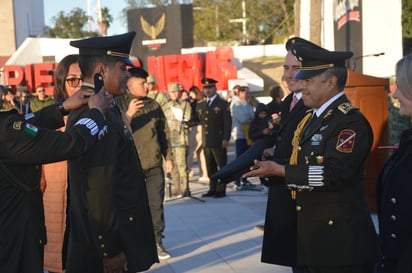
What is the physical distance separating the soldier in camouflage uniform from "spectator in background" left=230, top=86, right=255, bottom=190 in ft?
4.43

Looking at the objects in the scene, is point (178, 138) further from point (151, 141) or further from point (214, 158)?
point (151, 141)

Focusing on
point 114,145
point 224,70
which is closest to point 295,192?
point 114,145

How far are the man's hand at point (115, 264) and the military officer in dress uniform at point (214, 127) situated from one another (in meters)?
7.98

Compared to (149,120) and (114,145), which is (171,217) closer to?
(149,120)

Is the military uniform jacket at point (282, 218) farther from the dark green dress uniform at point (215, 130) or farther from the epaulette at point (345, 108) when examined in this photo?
the dark green dress uniform at point (215, 130)

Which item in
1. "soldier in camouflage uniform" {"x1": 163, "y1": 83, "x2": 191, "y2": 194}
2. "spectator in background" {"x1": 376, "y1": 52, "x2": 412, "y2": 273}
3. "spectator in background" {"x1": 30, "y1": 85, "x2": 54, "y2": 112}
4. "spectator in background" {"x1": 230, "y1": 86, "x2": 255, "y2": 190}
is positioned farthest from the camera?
"spectator in background" {"x1": 230, "y1": 86, "x2": 255, "y2": 190}

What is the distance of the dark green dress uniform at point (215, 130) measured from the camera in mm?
11539

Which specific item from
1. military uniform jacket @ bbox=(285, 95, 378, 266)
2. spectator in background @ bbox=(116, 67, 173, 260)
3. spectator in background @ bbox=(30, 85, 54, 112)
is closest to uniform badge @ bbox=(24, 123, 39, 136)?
military uniform jacket @ bbox=(285, 95, 378, 266)

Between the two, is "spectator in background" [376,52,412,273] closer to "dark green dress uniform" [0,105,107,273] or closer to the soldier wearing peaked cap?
the soldier wearing peaked cap

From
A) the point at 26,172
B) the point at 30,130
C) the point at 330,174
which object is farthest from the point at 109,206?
the point at 330,174

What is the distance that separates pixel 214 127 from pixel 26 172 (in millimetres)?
8400

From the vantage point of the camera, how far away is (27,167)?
10.5ft

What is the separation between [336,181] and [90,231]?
4.51ft

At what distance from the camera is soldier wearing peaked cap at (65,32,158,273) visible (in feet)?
10.8
